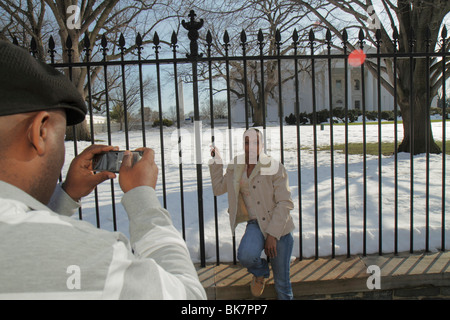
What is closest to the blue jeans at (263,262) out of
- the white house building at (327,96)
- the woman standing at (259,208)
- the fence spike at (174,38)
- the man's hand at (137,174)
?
the woman standing at (259,208)

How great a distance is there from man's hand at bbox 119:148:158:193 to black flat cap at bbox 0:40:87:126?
0.92 feet

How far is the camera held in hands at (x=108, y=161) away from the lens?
1371mm

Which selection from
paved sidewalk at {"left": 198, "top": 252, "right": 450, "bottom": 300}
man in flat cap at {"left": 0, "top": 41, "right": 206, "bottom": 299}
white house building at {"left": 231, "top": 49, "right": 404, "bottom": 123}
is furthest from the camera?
white house building at {"left": 231, "top": 49, "right": 404, "bottom": 123}

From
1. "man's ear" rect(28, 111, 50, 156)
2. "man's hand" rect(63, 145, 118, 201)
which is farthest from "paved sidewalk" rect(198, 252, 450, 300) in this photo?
"man's ear" rect(28, 111, 50, 156)

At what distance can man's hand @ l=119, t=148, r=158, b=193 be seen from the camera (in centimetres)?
112

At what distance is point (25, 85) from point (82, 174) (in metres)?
0.66

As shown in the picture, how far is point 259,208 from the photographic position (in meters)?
3.28

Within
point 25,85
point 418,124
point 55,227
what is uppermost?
point 418,124

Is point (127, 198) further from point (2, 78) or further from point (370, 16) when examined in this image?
point (370, 16)

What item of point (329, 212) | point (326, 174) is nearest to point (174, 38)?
point (329, 212)

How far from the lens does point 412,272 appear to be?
3.41 m

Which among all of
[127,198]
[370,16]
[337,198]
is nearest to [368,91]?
[370,16]

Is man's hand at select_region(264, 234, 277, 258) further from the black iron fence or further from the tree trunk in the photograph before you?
the tree trunk

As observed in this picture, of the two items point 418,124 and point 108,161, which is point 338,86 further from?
point 108,161
